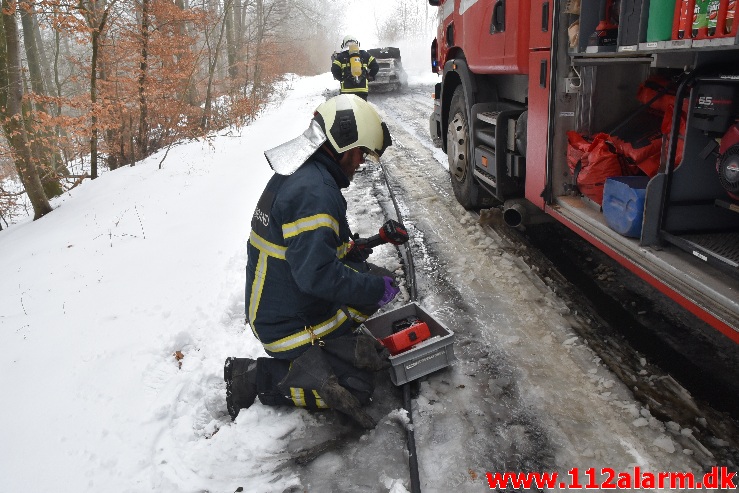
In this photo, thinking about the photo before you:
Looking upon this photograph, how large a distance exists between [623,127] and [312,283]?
240 centimetres

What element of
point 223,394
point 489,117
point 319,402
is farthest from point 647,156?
point 223,394

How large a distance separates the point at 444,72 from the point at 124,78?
26.1ft

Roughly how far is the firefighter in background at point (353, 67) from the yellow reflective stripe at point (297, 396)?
800cm

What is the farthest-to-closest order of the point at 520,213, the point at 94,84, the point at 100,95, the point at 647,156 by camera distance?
1. the point at 100,95
2. the point at 94,84
3. the point at 520,213
4. the point at 647,156

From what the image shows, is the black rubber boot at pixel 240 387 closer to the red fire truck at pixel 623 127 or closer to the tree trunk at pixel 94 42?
the red fire truck at pixel 623 127

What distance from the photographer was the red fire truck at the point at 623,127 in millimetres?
2215

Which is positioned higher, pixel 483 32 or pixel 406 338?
pixel 483 32

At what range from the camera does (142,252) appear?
5.36m

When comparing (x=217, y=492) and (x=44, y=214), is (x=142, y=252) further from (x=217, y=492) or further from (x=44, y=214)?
(x=44, y=214)

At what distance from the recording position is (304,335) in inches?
109

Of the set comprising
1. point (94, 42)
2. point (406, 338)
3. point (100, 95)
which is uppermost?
point (94, 42)

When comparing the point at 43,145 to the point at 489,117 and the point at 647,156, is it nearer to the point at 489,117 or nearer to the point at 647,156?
the point at 489,117

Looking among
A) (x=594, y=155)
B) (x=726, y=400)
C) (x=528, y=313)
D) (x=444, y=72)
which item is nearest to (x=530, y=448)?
(x=726, y=400)

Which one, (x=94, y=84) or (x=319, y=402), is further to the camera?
(x=94, y=84)
